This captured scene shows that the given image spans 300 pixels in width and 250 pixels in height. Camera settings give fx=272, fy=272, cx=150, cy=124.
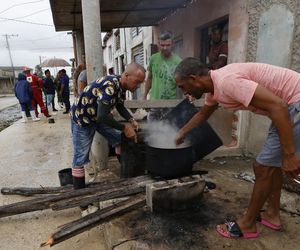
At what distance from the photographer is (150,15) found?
7.84 m

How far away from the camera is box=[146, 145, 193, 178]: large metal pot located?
2914 mm

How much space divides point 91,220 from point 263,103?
1895 mm

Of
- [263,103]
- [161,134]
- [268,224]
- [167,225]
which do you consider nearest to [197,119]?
[161,134]

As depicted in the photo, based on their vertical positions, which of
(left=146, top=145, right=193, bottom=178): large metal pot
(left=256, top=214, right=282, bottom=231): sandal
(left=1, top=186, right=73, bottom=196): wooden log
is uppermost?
(left=146, top=145, right=193, bottom=178): large metal pot

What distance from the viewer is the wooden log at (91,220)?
8.09ft

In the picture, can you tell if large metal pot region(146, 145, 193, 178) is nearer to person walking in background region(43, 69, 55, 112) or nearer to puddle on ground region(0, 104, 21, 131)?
puddle on ground region(0, 104, 21, 131)

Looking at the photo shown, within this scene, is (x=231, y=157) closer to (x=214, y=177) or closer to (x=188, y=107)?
(x=214, y=177)

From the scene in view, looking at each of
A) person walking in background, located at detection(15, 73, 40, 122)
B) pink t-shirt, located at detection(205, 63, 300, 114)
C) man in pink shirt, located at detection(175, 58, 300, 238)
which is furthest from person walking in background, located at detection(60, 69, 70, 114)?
pink t-shirt, located at detection(205, 63, 300, 114)

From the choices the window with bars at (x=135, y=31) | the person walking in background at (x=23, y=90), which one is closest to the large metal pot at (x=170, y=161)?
the person walking in background at (x=23, y=90)

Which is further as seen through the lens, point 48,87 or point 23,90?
point 48,87

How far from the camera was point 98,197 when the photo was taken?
3.02 metres

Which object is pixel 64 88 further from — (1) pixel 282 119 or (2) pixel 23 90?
(1) pixel 282 119

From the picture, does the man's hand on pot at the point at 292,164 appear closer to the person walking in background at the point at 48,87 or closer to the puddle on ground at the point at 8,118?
the puddle on ground at the point at 8,118

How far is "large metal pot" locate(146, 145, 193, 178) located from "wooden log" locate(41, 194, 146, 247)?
0.36m
